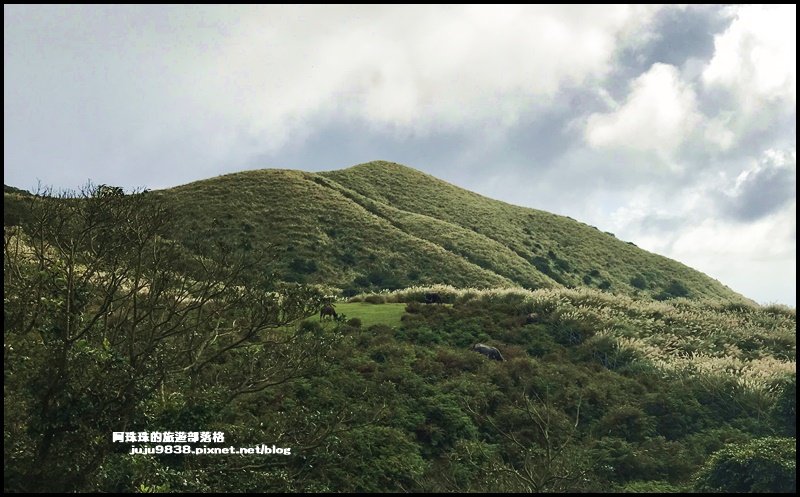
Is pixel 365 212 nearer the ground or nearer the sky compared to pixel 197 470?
nearer the sky

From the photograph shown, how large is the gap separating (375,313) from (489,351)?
8412 mm

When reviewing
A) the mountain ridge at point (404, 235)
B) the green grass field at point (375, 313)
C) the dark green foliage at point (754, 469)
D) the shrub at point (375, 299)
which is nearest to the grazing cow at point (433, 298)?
the green grass field at point (375, 313)

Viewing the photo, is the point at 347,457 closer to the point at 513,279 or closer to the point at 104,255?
the point at 104,255

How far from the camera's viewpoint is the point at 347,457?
14.1 metres

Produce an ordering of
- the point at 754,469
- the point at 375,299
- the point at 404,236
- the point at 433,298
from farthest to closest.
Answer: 1. the point at 404,236
2. the point at 375,299
3. the point at 433,298
4. the point at 754,469

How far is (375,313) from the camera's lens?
3044 centimetres

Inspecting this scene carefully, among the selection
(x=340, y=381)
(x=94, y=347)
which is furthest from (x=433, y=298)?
(x=94, y=347)

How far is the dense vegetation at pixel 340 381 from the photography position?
11.2m

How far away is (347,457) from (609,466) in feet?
22.2

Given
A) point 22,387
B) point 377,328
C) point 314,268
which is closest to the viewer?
point 22,387

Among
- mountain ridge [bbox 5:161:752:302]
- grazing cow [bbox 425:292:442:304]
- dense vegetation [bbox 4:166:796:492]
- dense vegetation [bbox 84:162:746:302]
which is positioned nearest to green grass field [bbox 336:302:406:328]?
dense vegetation [bbox 4:166:796:492]

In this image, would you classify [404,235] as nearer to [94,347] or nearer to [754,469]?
[754,469]

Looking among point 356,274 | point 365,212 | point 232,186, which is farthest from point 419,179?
point 356,274

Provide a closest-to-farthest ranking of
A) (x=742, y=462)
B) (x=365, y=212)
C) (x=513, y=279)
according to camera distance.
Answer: (x=742, y=462) < (x=513, y=279) < (x=365, y=212)
